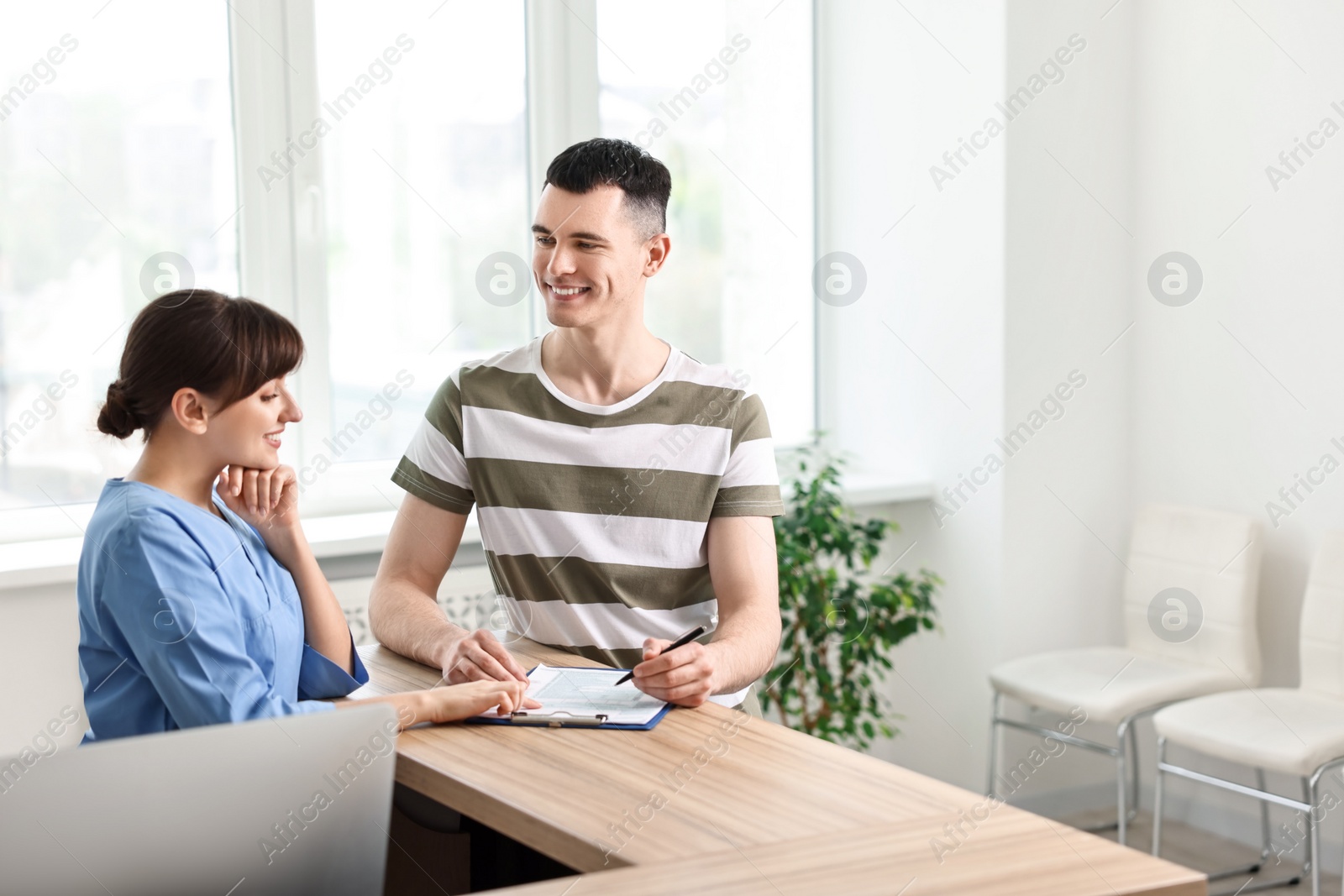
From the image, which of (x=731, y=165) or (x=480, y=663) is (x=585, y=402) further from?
(x=731, y=165)

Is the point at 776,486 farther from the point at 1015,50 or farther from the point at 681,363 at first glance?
the point at 1015,50

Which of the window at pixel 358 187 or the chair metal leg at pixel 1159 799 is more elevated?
the window at pixel 358 187

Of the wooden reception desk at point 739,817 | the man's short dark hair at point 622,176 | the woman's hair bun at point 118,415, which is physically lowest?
the wooden reception desk at point 739,817

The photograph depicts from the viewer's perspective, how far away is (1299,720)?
272 cm

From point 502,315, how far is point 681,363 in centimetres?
137

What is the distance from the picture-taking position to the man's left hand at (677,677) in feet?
5.24

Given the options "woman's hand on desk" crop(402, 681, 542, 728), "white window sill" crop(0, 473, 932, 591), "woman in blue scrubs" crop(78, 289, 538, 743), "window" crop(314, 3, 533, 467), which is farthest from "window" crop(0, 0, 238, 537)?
"woman's hand on desk" crop(402, 681, 542, 728)

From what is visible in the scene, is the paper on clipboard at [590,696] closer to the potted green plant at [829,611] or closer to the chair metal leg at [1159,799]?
the potted green plant at [829,611]

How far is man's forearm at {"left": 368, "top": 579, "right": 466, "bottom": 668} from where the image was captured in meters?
1.84

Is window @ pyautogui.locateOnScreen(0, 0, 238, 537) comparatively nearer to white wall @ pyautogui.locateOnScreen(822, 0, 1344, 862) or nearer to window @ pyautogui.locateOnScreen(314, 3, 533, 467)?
window @ pyautogui.locateOnScreen(314, 3, 533, 467)

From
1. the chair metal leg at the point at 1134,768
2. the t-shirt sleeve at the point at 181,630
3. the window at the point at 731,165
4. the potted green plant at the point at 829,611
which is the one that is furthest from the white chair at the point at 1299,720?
the t-shirt sleeve at the point at 181,630

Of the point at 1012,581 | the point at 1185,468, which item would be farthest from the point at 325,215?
the point at 1185,468

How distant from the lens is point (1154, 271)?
347 centimetres

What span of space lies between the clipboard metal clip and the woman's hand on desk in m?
0.02
